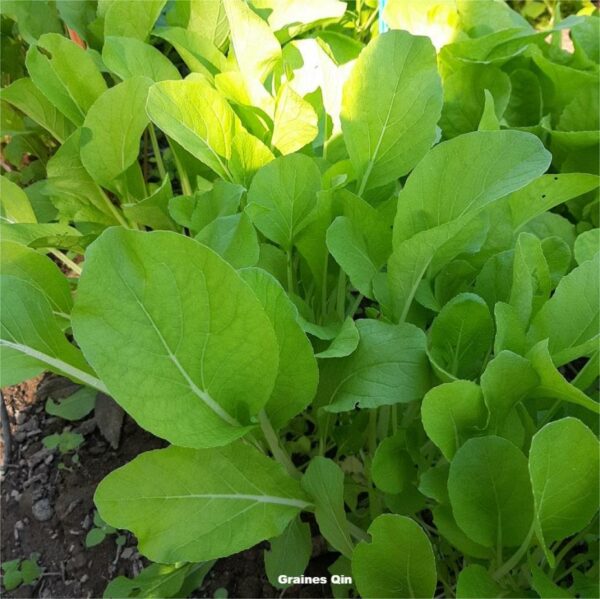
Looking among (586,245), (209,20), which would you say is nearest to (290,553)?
(586,245)

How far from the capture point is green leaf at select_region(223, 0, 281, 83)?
34.7 inches

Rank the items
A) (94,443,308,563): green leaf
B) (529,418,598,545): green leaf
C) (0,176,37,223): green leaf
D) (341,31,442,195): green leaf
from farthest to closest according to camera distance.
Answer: (0,176,37,223): green leaf
(341,31,442,195): green leaf
(94,443,308,563): green leaf
(529,418,598,545): green leaf

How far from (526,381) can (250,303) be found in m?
0.28

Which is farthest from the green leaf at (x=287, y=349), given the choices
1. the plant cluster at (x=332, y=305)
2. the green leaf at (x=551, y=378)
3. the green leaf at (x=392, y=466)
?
the green leaf at (x=551, y=378)

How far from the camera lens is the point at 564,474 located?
1.99 feet

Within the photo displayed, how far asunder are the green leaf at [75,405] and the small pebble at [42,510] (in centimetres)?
14

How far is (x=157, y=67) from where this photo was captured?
3.22ft

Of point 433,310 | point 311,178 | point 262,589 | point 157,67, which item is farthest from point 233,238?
point 262,589

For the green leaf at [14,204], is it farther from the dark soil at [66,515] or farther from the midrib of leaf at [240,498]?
the midrib of leaf at [240,498]

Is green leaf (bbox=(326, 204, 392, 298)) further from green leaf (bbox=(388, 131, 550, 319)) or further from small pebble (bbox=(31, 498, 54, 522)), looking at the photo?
small pebble (bbox=(31, 498, 54, 522))

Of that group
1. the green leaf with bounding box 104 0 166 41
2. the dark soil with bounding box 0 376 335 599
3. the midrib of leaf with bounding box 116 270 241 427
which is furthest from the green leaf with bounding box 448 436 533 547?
the green leaf with bounding box 104 0 166 41

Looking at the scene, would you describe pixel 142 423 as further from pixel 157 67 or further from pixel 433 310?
pixel 157 67

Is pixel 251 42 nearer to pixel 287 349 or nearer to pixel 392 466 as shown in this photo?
pixel 287 349

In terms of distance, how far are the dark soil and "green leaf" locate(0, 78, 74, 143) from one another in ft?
1.43
